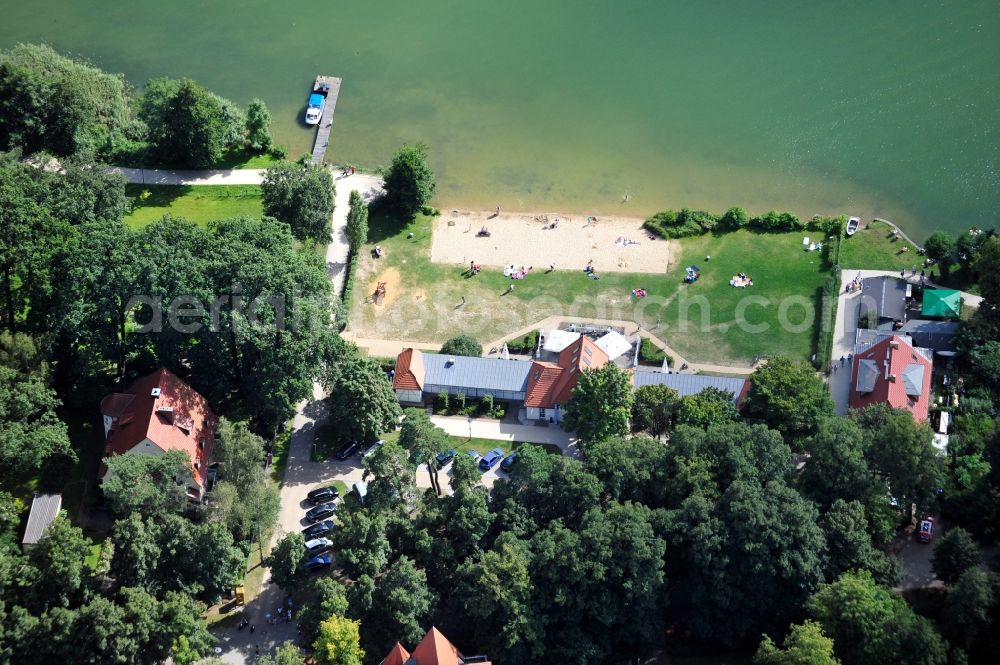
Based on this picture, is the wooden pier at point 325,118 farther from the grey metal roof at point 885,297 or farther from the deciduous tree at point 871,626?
the deciduous tree at point 871,626

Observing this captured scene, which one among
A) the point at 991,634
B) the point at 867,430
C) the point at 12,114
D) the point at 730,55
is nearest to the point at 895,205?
the point at 730,55

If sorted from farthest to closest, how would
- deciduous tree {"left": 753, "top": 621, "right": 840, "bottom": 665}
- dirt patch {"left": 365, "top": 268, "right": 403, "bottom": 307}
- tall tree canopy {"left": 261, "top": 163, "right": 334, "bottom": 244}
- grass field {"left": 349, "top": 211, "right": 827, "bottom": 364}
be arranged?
1. dirt patch {"left": 365, "top": 268, "right": 403, "bottom": 307}
2. tall tree canopy {"left": 261, "top": 163, "right": 334, "bottom": 244}
3. grass field {"left": 349, "top": 211, "right": 827, "bottom": 364}
4. deciduous tree {"left": 753, "top": 621, "right": 840, "bottom": 665}

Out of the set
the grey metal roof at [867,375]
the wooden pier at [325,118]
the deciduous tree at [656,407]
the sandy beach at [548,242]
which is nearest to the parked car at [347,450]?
the deciduous tree at [656,407]

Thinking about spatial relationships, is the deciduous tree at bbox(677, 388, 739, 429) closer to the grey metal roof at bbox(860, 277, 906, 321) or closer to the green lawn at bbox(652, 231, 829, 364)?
the green lawn at bbox(652, 231, 829, 364)

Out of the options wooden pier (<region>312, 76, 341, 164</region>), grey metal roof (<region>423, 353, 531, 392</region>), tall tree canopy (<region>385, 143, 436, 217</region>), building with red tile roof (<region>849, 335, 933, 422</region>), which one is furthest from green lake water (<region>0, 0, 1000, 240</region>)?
grey metal roof (<region>423, 353, 531, 392</region>)

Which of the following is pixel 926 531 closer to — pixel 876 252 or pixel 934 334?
pixel 934 334

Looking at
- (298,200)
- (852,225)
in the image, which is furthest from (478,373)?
(852,225)
